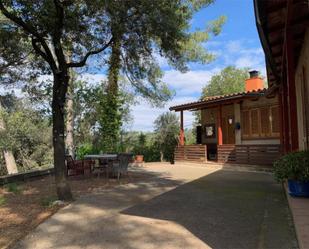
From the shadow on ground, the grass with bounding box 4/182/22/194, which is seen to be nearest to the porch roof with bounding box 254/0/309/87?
the shadow on ground

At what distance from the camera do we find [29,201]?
8523mm

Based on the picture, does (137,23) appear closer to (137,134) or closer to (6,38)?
(6,38)

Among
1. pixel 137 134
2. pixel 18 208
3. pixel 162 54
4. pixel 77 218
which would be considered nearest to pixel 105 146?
pixel 137 134

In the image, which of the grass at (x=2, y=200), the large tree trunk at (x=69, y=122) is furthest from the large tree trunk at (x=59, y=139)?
the large tree trunk at (x=69, y=122)

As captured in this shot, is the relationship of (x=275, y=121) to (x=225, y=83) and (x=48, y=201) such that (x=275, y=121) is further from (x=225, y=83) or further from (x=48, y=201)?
(x=225, y=83)

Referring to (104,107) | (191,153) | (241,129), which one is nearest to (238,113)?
(241,129)

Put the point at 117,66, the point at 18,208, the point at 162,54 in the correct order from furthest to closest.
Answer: the point at 117,66, the point at 162,54, the point at 18,208

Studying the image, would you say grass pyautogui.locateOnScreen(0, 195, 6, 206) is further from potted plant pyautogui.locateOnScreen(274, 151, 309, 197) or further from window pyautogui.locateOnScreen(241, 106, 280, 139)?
window pyautogui.locateOnScreen(241, 106, 280, 139)

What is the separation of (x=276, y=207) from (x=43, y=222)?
4.12m

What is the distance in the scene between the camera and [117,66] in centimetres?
1148

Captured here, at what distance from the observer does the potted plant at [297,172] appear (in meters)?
6.36

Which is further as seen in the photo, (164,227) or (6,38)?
(6,38)

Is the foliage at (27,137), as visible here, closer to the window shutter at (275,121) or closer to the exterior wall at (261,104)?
the exterior wall at (261,104)

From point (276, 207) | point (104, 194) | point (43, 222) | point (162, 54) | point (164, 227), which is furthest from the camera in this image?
point (162, 54)
